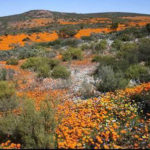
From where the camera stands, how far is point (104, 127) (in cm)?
412

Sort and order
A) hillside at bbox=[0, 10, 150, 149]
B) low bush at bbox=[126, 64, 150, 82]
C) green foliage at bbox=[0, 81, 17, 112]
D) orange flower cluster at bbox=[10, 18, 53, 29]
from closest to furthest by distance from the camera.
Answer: hillside at bbox=[0, 10, 150, 149], green foliage at bbox=[0, 81, 17, 112], low bush at bbox=[126, 64, 150, 82], orange flower cluster at bbox=[10, 18, 53, 29]

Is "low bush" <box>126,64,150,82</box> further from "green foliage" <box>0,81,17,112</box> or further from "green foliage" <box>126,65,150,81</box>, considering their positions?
"green foliage" <box>0,81,17,112</box>

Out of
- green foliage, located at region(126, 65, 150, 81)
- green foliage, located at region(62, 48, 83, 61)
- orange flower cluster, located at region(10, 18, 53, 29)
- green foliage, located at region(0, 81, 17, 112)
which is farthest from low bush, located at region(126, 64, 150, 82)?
orange flower cluster, located at region(10, 18, 53, 29)

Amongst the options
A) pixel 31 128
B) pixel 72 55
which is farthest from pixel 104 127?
pixel 72 55

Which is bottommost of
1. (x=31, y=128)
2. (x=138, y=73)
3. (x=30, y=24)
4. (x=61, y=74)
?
(x=31, y=128)

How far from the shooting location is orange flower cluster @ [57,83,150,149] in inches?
144

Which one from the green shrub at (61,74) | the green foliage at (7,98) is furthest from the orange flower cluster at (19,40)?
the green foliage at (7,98)

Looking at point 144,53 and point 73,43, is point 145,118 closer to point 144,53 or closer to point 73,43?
point 144,53

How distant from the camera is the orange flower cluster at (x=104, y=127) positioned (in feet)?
12.0

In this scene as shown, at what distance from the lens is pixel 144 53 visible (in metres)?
10.9

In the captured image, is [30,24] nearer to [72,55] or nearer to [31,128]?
[72,55]

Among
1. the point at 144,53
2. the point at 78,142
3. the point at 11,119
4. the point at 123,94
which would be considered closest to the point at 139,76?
the point at 123,94

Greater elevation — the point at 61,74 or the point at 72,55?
the point at 72,55

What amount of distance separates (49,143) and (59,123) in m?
1.05
